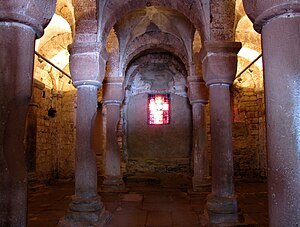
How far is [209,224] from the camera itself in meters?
4.60

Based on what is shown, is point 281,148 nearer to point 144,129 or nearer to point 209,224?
point 209,224

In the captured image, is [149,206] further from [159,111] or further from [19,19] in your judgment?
[159,111]

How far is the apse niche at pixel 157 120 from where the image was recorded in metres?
12.2

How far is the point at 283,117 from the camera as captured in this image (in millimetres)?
2174

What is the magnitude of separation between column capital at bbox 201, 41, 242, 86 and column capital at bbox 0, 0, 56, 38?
3.09 m

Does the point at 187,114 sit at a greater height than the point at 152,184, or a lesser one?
greater

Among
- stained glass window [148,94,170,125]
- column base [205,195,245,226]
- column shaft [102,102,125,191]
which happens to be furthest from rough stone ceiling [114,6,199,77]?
column base [205,195,245,226]

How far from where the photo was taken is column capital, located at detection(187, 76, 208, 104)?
791 centimetres

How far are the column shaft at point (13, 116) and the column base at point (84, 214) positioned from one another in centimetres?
243

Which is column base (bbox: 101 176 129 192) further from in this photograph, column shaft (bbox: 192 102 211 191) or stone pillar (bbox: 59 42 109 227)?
stone pillar (bbox: 59 42 109 227)

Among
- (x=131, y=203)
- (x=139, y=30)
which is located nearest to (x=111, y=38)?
(x=139, y=30)

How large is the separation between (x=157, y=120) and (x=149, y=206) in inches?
262

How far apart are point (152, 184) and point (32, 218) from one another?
5.21 m

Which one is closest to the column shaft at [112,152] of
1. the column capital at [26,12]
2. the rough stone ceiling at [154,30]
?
the rough stone ceiling at [154,30]
